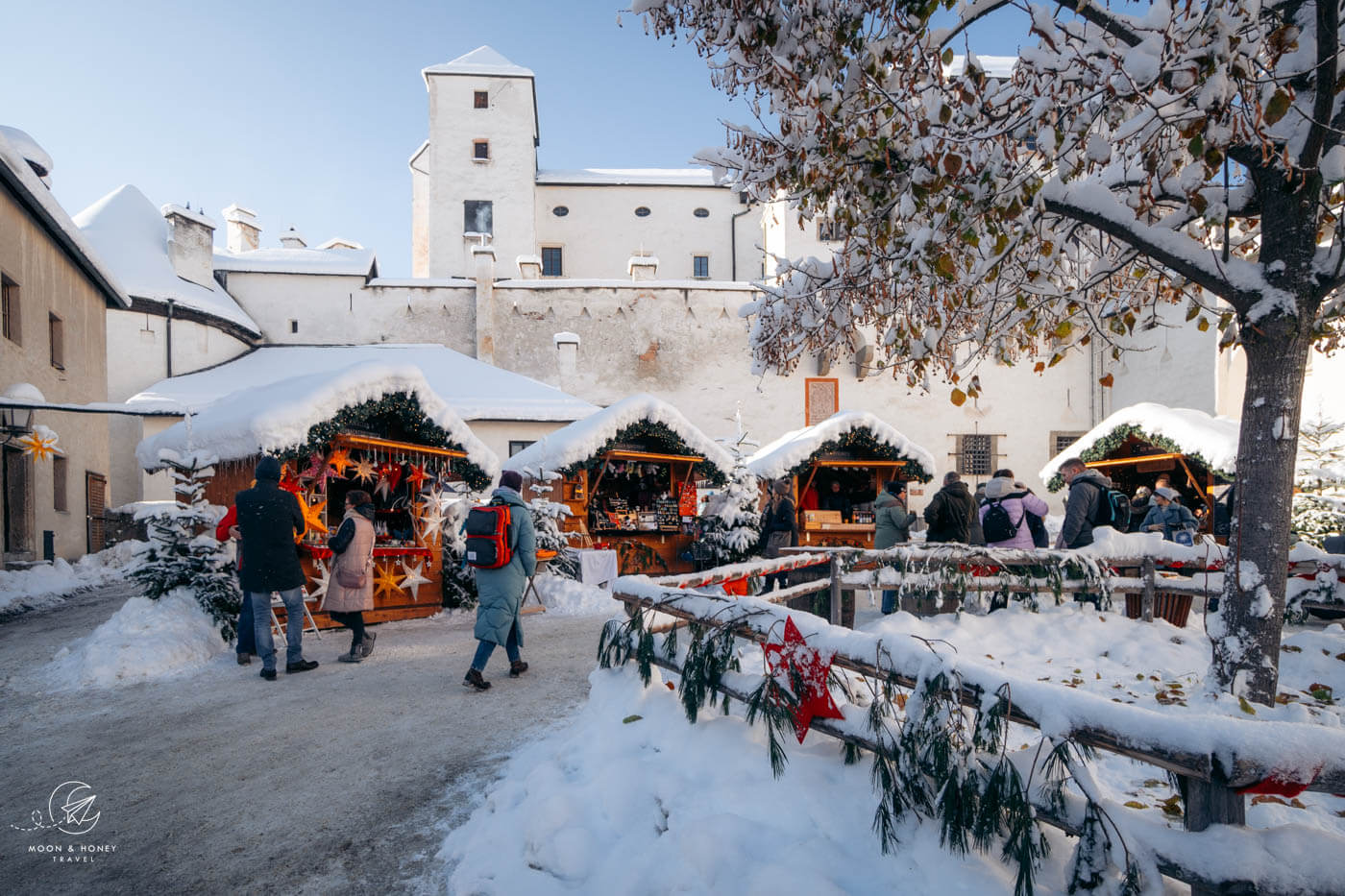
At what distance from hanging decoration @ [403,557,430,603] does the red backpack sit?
421 centimetres

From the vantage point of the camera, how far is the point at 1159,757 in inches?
84.7

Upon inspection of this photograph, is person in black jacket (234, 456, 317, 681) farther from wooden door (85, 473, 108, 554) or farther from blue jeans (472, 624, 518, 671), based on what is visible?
wooden door (85, 473, 108, 554)

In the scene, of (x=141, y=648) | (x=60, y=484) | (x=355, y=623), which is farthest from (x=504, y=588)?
(x=60, y=484)

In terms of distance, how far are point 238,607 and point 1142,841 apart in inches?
318

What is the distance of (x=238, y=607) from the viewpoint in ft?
25.7

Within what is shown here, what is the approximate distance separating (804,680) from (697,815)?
0.69 m

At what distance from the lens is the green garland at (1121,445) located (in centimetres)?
1193

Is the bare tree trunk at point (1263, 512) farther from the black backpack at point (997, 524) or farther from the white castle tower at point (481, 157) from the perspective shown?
the white castle tower at point (481, 157)

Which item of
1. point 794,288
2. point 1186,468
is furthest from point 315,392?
point 1186,468

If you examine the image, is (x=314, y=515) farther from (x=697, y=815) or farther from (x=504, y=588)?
(x=697, y=815)

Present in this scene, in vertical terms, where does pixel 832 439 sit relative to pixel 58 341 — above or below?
below

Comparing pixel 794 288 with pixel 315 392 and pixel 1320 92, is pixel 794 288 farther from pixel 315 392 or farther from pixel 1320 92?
pixel 315 392

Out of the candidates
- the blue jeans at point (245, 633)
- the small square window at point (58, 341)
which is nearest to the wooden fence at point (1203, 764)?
the blue jeans at point (245, 633)

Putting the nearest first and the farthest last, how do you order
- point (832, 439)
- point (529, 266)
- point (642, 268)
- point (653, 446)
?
point (653, 446)
point (832, 439)
point (642, 268)
point (529, 266)
